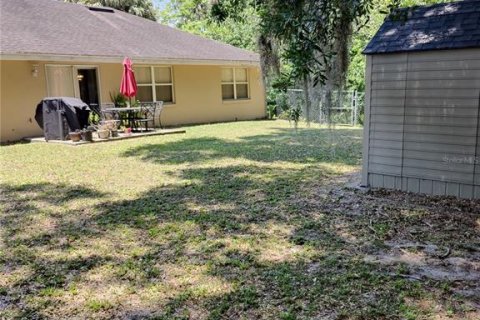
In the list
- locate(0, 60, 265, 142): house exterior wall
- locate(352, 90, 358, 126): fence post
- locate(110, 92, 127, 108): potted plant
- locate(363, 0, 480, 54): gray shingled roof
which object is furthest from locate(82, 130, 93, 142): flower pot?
locate(352, 90, 358, 126): fence post

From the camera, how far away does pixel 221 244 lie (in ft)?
12.2

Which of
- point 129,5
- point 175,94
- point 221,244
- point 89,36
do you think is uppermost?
point 129,5

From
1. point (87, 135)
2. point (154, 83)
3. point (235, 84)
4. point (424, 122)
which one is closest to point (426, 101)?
point (424, 122)

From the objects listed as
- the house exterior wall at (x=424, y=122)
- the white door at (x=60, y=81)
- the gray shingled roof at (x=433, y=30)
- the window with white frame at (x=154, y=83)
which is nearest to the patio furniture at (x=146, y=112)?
the window with white frame at (x=154, y=83)

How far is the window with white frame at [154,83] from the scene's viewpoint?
13.7 m

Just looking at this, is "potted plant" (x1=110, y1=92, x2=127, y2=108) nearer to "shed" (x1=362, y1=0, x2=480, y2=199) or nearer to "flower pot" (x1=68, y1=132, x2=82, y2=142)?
"flower pot" (x1=68, y1=132, x2=82, y2=142)

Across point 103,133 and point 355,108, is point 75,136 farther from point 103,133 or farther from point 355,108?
point 355,108

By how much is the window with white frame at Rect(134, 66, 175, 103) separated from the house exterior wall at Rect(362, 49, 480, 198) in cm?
968

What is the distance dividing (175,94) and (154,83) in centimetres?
77

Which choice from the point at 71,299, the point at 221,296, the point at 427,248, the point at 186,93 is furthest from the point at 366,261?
the point at 186,93

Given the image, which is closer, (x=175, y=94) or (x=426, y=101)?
(x=426, y=101)

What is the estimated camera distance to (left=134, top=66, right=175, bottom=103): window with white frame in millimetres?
13664

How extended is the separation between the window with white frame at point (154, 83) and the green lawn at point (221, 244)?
7.08 meters

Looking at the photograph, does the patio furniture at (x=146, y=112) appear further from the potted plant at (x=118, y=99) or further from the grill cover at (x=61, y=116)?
the grill cover at (x=61, y=116)
